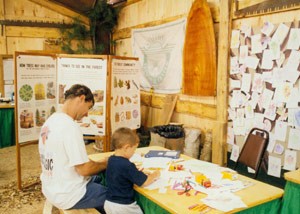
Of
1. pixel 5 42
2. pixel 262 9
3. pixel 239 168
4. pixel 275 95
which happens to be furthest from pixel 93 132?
pixel 5 42

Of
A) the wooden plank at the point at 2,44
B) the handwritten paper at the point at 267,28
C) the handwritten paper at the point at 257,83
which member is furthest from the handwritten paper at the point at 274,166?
the wooden plank at the point at 2,44

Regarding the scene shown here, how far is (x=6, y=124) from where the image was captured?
5305 millimetres

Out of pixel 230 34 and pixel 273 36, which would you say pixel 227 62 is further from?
pixel 273 36

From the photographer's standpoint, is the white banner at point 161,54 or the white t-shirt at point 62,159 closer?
the white t-shirt at point 62,159

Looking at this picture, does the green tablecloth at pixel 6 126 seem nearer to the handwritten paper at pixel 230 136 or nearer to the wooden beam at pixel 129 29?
the wooden beam at pixel 129 29

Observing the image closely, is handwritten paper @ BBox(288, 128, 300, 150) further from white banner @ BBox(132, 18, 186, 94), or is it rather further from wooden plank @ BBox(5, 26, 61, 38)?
wooden plank @ BBox(5, 26, 61, 38)

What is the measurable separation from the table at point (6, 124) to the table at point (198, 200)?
3996 mm

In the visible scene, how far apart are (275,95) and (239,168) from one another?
106 cm

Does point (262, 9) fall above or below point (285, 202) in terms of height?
above

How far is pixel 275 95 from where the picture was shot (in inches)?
131

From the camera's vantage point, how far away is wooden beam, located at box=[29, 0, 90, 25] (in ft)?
22.2

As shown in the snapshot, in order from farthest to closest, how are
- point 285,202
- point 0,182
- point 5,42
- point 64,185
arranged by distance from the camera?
point 5,42 → point 0,182 → point 64,185 → point 285,202

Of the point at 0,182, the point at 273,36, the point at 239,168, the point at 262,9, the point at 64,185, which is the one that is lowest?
the point at 0,182

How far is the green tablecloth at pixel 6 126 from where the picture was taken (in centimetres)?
524
